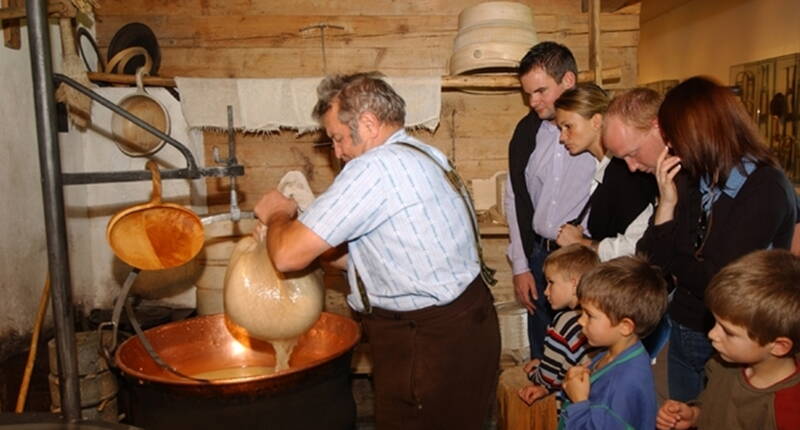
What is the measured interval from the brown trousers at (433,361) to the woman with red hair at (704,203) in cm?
64

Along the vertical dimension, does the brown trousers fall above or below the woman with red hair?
below

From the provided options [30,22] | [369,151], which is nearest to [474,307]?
[369,151]

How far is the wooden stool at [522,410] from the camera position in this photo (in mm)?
2648

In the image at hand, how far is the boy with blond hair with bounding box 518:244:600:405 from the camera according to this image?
2.57 m

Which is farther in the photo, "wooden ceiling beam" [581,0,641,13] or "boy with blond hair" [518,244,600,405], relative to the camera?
"wooden ceiling beam" [581,0,641,13]

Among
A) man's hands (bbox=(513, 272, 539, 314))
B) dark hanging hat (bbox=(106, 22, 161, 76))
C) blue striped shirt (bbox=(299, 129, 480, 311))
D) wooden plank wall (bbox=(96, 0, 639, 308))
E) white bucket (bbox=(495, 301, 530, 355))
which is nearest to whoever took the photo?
blue striped shirt (bbox=(299, 129, 480, 311))

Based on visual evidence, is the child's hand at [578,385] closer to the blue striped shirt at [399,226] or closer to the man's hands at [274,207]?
the blue striped shirt at [399,226]

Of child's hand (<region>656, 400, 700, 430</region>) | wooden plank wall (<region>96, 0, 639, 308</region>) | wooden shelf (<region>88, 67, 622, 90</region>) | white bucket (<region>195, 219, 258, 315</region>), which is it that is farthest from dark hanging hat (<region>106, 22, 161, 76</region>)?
child's hand (<region>656, 400, 700, 430</region>)

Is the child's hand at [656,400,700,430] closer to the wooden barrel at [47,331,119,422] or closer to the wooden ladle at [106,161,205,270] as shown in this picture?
the wooden ladle at [106,161,205,270]

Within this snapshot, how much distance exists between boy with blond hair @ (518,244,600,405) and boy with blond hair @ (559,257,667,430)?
0.39 m

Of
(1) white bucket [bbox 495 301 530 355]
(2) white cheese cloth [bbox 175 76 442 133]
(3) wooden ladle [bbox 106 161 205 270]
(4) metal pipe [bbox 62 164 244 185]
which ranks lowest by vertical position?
(1) white bucket [bbox 495 301 530 355]

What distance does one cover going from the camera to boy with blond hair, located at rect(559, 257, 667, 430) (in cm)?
203

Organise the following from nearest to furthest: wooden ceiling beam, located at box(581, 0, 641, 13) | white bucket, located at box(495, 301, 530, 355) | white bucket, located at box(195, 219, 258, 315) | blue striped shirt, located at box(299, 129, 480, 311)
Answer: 1. blue striped shirt, located at box(299, 129, 480, 311)
2. white bucket, located at box(195, 219, 258, 315)
3. white bucket, located at box(495, 301, 530, 355)
4. wooden ceiling beam, located at box(581, 0, 641, 13)

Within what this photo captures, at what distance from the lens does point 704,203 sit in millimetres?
2137
